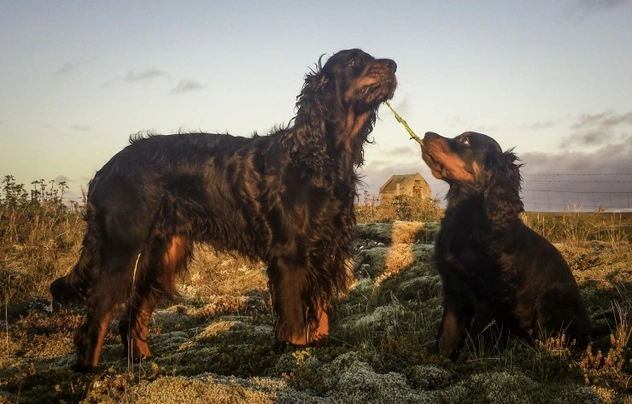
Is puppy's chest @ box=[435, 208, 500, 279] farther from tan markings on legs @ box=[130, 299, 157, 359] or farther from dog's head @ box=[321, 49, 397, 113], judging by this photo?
tan markings on legs @ box=[130, 299, 157, 359]

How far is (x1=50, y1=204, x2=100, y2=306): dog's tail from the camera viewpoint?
13.7 feet

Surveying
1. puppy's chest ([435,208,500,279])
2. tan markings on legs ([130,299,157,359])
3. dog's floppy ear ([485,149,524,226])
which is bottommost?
tan markings on legs ([130,299,157,359])

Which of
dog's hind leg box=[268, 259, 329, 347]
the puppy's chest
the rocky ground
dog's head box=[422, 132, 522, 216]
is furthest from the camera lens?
dog's head box=[422, 132, 522, 216]

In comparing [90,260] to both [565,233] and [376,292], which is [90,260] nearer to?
[376,292]

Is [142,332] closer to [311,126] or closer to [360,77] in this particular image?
[311,126]

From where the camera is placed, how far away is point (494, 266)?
4203mm

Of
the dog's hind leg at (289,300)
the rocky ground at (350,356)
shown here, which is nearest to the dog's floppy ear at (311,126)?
the dog's hind leg at (289,300)

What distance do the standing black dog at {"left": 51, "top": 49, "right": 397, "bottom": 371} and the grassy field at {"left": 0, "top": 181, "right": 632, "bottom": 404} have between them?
35 centimetres

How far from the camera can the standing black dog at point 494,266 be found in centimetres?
410

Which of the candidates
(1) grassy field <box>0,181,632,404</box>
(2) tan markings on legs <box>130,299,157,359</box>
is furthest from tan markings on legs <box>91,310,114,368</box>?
(2) tan markings on legs <box>130,299,157,359</box>

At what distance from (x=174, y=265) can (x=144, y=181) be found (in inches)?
30.4

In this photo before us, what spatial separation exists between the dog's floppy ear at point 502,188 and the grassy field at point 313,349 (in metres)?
1.04

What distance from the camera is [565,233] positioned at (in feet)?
29.3

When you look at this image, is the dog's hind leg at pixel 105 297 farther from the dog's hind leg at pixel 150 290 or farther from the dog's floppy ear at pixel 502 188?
the dog's floppy ear at pixel 502 188
